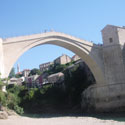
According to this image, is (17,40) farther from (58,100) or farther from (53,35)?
(58,100)

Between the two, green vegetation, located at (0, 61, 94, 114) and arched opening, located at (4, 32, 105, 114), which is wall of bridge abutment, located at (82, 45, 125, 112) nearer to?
arched opening, located at (4, 32, 105, 114)

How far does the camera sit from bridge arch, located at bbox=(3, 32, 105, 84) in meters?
17.1

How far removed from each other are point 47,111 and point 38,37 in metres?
16.7

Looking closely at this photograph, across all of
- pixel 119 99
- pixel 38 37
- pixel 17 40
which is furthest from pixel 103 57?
pixel 17 40

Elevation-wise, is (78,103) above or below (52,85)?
below

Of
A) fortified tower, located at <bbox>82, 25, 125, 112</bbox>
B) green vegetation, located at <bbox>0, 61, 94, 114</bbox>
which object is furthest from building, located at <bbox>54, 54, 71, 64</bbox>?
fortified tower, located at <bbox>82, 25, 125, 112</bbox>

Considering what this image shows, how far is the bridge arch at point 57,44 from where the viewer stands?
56.0ft

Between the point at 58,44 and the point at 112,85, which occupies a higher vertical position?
the point at 58,44

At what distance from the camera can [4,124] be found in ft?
37.0

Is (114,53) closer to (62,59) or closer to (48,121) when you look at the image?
(48,121)

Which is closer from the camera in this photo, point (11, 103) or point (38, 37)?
point (11, 103)

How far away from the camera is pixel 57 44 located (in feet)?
73.0

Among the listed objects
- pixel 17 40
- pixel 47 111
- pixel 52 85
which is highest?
pixel 17 40

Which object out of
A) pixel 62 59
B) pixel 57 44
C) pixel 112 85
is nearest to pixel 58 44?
pixel 57 44
